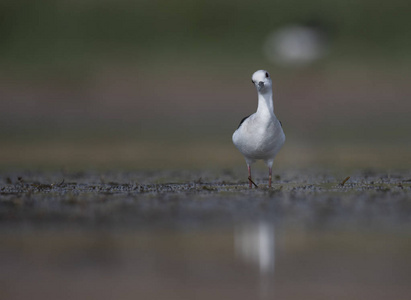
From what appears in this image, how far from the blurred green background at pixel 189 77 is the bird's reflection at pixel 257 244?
8420mm

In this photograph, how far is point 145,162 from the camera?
15.1 metres

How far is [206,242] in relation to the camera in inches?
280

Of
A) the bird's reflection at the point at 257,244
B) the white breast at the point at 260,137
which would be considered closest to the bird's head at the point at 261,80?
the white breast at the point at 260,137

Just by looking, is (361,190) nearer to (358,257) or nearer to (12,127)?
(358,257)

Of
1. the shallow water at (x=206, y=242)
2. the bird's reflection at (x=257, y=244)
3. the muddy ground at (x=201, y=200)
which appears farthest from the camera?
the muddy ground at (x=201, y=200)

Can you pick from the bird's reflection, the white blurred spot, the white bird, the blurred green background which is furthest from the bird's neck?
the white blurred spot

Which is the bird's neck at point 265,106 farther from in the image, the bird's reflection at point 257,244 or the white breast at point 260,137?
the bird's reflection at point 257,244

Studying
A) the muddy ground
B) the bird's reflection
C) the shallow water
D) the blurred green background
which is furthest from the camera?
the blurred green background

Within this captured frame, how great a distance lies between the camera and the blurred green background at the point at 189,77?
19.9 meters

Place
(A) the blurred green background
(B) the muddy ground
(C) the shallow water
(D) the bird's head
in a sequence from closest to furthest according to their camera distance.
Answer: (C) the shallow water
(B) the muddy ground
(D) the bird's head
(A) the blurred green background

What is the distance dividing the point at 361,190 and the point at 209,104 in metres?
18.0

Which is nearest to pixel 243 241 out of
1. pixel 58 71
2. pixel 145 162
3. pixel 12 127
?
pixel 145 162

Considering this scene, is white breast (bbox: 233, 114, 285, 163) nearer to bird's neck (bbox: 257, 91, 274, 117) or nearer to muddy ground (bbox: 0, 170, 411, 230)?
bird's neck (bbox: 257, 91, 274, 117)

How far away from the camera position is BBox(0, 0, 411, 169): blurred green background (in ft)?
65.3
